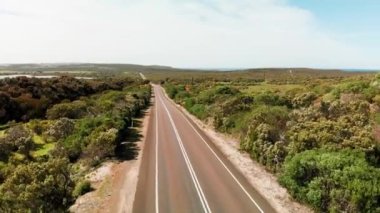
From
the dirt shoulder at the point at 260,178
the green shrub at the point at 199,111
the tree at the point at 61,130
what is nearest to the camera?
the dirt shoulder at the point at 260,178

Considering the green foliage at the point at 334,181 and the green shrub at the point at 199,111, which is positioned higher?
the green foliage at the point at 334,181

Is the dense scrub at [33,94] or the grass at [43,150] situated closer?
the grass at [43,150]

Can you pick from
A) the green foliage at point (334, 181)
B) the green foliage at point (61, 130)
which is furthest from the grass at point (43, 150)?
the green foliage at point (334, 181)

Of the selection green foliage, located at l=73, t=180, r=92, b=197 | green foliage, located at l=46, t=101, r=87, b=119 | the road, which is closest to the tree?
the road

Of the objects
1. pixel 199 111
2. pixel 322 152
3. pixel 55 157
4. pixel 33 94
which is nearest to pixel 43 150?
pixel 55 157

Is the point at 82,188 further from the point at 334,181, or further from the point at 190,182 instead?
the point at 334,181

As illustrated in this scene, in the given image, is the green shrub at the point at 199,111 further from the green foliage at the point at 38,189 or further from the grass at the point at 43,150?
the green foliage at the point at 38,189
